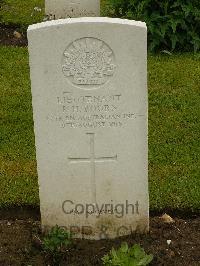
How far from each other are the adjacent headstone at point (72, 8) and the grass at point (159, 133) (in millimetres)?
1390

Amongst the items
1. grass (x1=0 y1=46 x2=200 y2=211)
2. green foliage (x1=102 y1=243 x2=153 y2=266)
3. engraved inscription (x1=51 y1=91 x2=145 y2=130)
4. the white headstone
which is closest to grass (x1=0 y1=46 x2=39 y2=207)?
grass (x1=0 y1=46 x2=200 y2=211)

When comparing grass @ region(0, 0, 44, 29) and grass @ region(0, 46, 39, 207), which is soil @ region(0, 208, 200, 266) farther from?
grass @ region(0, 0, 44, 29)

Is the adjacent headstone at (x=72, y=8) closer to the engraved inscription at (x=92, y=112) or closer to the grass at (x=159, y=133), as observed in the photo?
the grass at (x=159, y=133)

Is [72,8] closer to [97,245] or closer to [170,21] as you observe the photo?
[170,21]

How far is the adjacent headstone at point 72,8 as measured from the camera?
898 cm

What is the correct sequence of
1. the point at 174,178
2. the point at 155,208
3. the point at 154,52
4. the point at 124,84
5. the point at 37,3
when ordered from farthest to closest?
the point at 37,3 < the point at 154,52 < the point at 174,178 < the point at 155,208 < the point at 124,84

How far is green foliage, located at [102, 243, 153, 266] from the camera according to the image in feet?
12.3

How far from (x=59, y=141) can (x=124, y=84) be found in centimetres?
56

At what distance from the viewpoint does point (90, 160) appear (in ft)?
13.5

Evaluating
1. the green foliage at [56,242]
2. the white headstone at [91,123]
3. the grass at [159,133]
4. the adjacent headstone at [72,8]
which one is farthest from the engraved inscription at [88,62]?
the adjacent headstone at [72,8]

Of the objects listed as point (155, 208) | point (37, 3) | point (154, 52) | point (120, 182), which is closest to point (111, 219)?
point (120, 182)

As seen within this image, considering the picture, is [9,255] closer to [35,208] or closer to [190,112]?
[35,208]

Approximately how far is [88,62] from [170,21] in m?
4.02

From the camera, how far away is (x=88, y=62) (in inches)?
153
